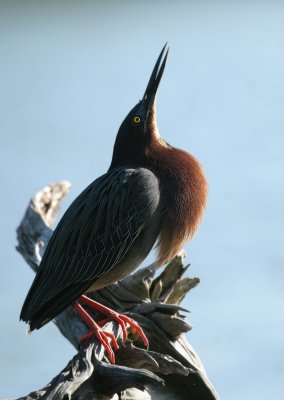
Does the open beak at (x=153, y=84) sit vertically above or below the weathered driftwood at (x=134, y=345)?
above

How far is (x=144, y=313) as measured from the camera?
607cm

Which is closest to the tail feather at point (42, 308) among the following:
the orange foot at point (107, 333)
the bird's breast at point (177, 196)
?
the orange foot at point (107, 333)

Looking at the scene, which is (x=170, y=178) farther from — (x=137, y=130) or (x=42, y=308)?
(x=42, y=308)

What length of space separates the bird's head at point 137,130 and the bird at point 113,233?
0.15 meters

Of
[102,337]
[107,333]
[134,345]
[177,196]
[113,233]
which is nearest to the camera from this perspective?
[102,337]

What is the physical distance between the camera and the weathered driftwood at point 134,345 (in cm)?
488

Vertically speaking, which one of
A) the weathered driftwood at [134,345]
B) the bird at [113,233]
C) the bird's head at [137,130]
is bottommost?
the weathered driftwood at [134,345]

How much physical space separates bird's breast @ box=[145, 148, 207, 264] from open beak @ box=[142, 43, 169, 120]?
0.35 metres

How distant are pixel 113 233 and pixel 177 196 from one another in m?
0.51

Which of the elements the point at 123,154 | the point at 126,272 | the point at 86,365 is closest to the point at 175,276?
the point at 126,272

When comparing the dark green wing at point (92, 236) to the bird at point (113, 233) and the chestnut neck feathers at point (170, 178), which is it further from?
the chestnut neck feathers at point (170, 178)

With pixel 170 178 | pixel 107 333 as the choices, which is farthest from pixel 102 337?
pixel 170 178

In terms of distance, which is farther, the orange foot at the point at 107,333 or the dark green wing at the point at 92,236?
the dark green wing at the point at 92,236

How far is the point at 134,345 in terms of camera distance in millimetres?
6047
